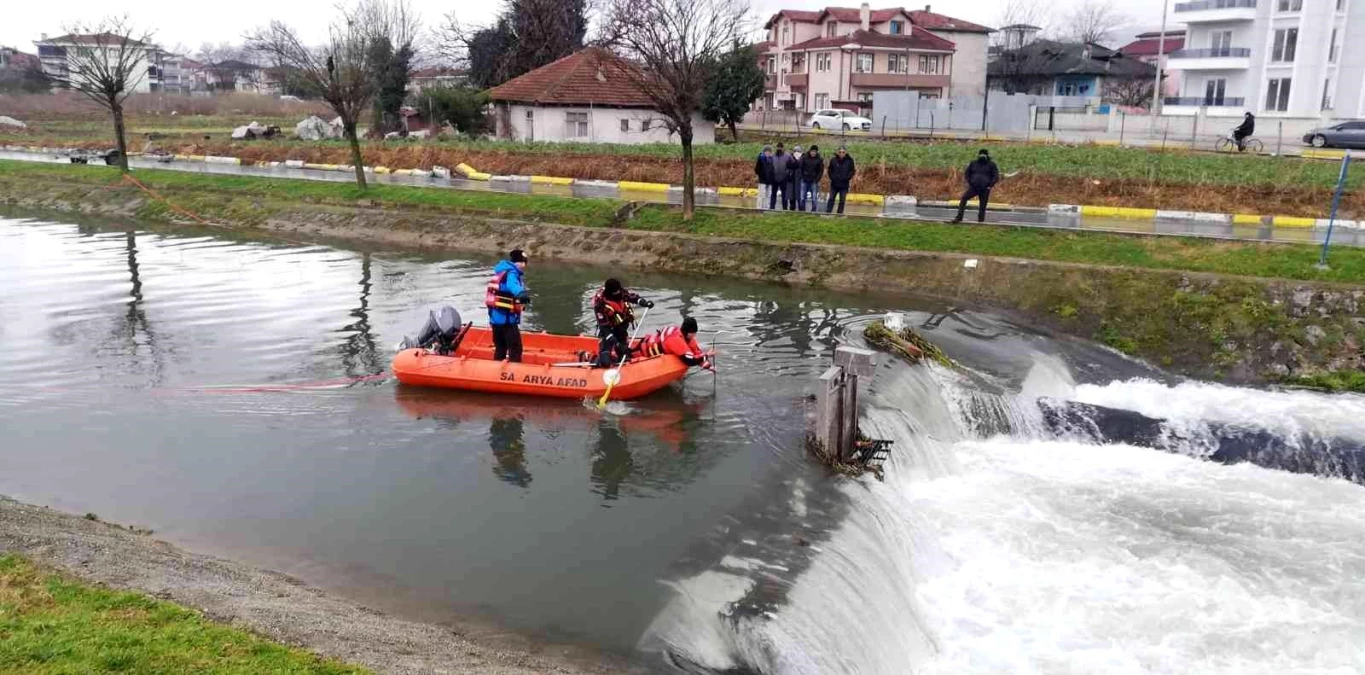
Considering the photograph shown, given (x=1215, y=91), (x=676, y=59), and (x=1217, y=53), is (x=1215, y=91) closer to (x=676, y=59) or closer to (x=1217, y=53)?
(x=1217, y=53)

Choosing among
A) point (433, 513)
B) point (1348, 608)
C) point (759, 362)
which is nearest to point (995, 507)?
point (1348, 608)

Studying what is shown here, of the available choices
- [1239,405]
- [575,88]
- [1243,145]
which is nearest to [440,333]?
[1239,405]

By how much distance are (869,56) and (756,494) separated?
58836 millimetres

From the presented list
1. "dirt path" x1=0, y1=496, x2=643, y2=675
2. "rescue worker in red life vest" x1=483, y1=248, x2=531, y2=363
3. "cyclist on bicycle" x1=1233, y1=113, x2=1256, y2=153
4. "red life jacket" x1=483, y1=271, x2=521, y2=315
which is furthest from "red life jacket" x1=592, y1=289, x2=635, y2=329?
"cyclist on bicycle" x1=1233, y1=113, x2=1256, y2=153

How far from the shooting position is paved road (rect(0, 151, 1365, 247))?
22156mm

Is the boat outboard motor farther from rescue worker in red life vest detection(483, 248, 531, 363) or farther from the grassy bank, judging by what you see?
the grassy bank

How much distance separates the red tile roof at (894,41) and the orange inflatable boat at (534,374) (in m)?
54.5

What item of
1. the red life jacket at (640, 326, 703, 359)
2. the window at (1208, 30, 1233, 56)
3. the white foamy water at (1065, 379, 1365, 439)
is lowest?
the white foamy water at (1065, 379, 1365, 439)

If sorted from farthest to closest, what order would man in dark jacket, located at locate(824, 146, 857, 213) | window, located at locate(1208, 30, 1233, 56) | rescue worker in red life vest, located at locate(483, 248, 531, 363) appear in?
1. window, located at locate(1208, 30, 1233, 56)
2. man in dark jacket, located at locate(824, 146, 857, 213)
3. rescue worker in red life vest, located at locate(483, 248, 531, 363)

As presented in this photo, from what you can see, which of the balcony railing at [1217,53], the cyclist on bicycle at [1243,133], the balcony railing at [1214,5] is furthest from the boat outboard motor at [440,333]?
the balcony railing at [1214,5]

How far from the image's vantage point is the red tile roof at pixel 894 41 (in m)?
65.0

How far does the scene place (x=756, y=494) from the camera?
1127 cm

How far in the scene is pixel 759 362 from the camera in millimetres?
16688

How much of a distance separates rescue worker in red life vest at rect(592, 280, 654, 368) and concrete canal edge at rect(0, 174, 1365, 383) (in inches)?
359
